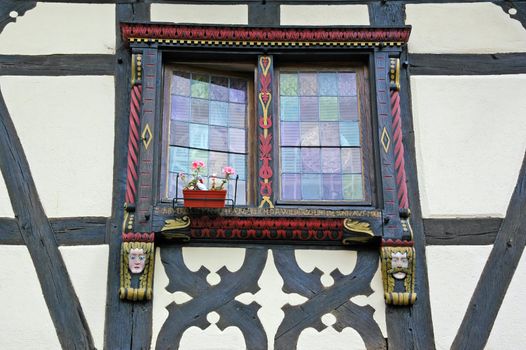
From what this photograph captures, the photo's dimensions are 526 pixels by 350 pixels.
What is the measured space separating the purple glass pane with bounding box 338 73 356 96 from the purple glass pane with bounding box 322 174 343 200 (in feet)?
2.46

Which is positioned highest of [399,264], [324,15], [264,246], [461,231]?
[324,15]

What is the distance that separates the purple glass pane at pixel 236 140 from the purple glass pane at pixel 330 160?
645 millimetres

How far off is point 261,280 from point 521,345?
6.25 feet

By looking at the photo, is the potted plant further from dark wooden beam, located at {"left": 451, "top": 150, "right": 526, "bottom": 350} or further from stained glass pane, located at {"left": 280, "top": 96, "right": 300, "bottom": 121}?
dark wooden beam, located at {"left": 451, "top": 150, "right": 526, "bottom": 350}

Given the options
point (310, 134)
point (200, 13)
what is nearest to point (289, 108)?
point (310, 134)

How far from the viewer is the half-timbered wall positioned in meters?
A: 6.39

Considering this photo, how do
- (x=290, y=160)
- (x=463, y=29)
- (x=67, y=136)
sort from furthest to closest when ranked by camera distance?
(x=463, y=29), (x=290, y=160), (x=67, y=136)

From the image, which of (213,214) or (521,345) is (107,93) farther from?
(521,345)

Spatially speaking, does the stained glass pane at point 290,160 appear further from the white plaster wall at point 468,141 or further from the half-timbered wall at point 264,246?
the white plaster wall at point 468,141

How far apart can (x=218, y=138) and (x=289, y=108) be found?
63 centimetres

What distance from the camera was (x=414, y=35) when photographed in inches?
296

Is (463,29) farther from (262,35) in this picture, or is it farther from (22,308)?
(22,308)

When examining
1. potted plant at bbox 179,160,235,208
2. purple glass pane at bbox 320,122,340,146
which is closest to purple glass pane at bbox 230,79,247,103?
purple glass pane at bbox 320,122,340,146

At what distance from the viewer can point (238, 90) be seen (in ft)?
24.4
